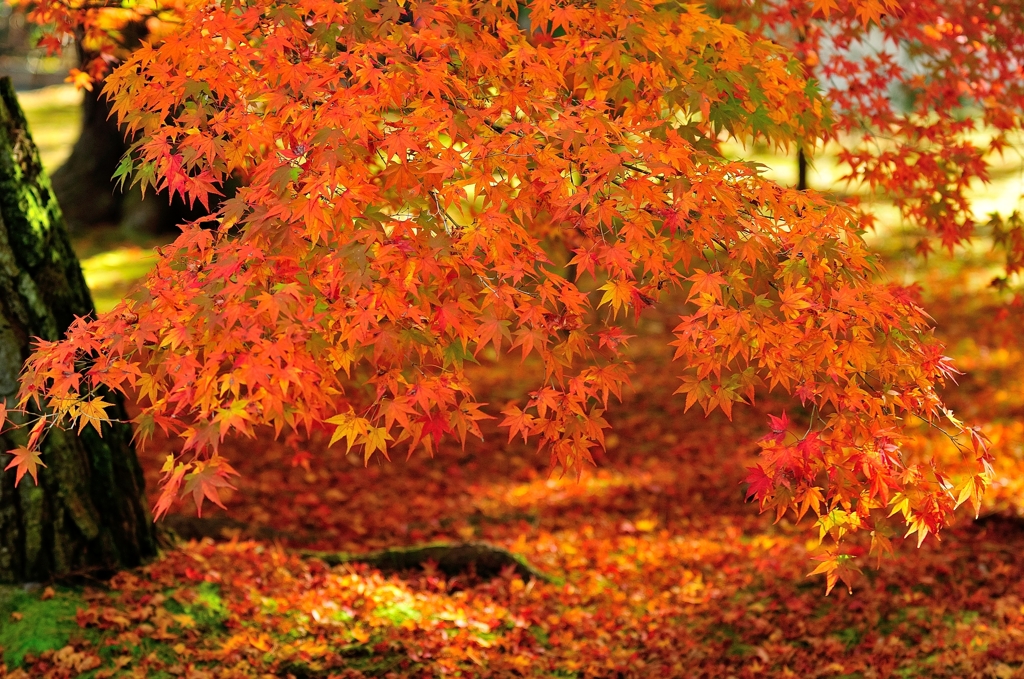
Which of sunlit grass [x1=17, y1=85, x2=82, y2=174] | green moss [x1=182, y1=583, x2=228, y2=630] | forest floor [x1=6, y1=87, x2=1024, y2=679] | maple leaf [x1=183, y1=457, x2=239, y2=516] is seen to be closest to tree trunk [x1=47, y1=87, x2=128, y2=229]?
sunlit grass [x1=17, y1=85, x2=82, y2=174]

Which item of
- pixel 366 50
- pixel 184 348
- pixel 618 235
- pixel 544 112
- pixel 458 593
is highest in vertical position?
pixel 366 50

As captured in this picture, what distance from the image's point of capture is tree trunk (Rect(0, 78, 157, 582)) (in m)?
4.57

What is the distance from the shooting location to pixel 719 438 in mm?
8984

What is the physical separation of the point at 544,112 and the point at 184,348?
1512mm

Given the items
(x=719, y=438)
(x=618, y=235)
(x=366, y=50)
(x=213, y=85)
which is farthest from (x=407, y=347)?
(x=719, y=438)

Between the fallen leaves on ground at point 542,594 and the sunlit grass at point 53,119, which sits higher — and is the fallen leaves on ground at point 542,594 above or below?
below

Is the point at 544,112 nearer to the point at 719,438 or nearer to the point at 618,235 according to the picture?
the point at 618,235

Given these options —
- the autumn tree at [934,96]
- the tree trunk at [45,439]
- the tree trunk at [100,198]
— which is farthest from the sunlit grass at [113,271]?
the autumn tree at [934,96]

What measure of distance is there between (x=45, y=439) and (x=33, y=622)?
869 mm

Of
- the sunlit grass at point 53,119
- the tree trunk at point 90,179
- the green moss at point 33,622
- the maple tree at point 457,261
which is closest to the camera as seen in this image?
the maple tree at point 457,261

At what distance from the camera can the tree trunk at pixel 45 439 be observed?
4.57m

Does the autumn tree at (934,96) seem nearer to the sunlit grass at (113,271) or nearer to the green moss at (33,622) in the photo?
the green moss at (33,622)

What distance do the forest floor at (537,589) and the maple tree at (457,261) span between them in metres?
1.76

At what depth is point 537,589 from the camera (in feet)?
19.5
